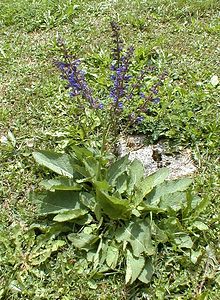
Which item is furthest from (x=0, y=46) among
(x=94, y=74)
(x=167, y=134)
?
(x=167, y=134)

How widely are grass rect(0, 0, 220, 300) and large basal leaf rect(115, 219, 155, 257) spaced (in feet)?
0.55

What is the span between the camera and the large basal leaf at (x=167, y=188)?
305cm

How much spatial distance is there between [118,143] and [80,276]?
1.18m

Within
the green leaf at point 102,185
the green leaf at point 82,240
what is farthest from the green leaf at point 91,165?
the green leaf at point 82,240

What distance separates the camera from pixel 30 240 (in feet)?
9.93

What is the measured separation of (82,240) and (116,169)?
0.54 meters

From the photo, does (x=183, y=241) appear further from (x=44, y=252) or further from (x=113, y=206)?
(x=44, y=252)

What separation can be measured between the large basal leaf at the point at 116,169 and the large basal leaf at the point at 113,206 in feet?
0.68

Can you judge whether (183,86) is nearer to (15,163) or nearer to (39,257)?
(15,163)

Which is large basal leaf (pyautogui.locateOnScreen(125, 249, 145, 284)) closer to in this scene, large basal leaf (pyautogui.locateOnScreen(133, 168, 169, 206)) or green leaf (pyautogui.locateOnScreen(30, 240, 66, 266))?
large basal leaf (pyautogui.locateOnScreen(133, 168, 169, 206))

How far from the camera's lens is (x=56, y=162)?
10.5 ft

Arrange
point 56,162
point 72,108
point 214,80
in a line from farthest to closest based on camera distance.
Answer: point 214,80 → point 72,108 → point 56,162

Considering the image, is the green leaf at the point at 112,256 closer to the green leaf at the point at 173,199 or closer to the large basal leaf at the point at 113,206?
the large basal leaf at the point at 113,206

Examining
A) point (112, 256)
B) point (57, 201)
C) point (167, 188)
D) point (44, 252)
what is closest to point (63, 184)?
point (57, 201)
